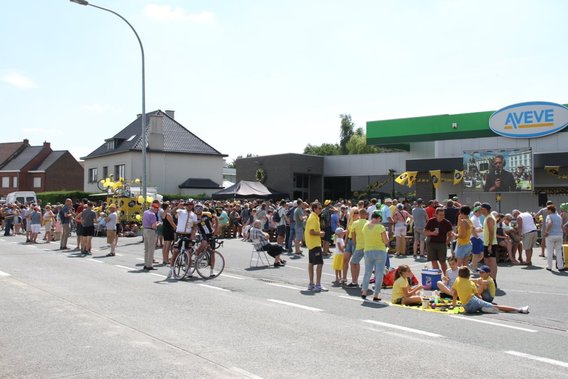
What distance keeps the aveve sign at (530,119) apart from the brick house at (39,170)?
60067mm

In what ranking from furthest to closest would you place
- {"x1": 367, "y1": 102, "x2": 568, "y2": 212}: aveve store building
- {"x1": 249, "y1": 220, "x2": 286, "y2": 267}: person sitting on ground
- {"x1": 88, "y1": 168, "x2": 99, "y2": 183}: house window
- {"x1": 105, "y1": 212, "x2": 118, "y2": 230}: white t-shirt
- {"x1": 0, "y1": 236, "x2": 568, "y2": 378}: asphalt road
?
{"x1": 88, "y1": 168, "x2": 99, "y2": 183}: house window
{"x1": 367, "y1": 102, "x2": 568, "y2": 212}: aveve store building
{"x1": 105, "y1": 212, "x2": 118, "y2": 230}: white t-shirt
{"x1": 249, "y1": 220, "x2": 286, "y2": 267}: person sitting on ground
{"x1": 0, "y1": 236, "x2": 568, "y2": 378}: asphalt road

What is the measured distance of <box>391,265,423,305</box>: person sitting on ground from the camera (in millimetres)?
10023

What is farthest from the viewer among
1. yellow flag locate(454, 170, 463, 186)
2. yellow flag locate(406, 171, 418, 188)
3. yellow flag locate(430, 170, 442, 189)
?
yellow flag locate(406, 171, 418, 188)

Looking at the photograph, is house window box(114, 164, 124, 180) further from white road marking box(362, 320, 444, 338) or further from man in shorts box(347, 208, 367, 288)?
white road marking box(362, 320, 444, 338)

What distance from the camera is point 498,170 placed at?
27.9 metres

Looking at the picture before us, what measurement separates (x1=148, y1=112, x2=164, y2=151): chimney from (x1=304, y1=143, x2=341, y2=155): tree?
3749cm

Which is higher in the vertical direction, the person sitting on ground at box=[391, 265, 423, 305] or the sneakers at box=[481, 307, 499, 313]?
the person sitting on ground at box=[391, 265, 423, 305]

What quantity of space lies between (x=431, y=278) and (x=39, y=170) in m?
71.5

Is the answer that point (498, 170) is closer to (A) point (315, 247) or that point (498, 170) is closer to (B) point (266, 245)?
(B) point (266, 245)

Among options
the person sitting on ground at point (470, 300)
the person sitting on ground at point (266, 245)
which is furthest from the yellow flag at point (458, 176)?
the person sitting on ground at point (470, 300)

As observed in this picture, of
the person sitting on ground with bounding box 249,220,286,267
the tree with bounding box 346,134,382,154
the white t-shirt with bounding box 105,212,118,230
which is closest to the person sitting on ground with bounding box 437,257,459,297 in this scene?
the person sitting on ground with bounding box 249,220,286,267

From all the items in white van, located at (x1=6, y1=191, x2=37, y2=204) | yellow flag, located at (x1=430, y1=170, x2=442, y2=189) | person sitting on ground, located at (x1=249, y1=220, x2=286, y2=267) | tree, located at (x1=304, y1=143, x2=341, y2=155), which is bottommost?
person sitting on ground, located at (x1=249, y1=220, x2=286, y2=267)

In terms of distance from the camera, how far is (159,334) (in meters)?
7.30

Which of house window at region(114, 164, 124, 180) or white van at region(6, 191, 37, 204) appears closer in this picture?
white van at region(6, 191, 37, 204)
